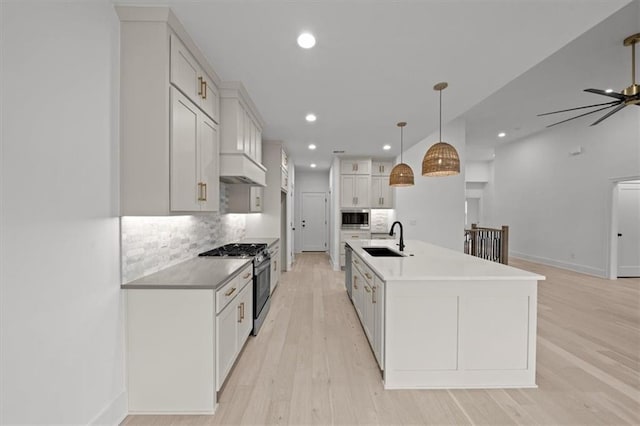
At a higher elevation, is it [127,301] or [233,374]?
[127,301]

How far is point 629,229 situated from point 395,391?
7155mm

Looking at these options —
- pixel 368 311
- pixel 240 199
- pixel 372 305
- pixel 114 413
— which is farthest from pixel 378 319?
pixel 240 199

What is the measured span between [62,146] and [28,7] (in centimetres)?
62

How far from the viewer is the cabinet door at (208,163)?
90.0 inches

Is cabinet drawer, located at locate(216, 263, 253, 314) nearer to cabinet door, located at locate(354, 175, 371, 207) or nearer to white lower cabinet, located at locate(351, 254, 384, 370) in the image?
white lower cabinet, located at locate(351, 254, 384, 370)

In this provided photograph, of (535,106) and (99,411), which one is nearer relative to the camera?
(99,411)

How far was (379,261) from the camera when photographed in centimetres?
252

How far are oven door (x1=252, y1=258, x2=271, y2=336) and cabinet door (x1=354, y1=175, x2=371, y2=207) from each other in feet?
12.2

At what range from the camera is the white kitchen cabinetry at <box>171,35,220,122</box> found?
1880 mm

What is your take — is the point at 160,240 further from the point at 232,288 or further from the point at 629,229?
the point at 629,229

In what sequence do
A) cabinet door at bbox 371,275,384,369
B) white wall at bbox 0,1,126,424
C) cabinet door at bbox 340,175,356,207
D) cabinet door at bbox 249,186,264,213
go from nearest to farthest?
white wall at bbox 0,1,126,424
cabinet door at bbox 371,275,384,369
cabinet door at bbox 249,186,264,213
cabinet door at bbox 340,175,356,207

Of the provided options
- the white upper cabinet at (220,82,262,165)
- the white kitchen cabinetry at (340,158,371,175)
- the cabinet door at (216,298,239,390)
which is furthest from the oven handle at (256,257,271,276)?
the white kitchen cabinetry at (340,158,371,175)

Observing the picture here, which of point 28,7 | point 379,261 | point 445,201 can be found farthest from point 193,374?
point 445,201

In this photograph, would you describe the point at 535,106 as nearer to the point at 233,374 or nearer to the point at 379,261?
the point at 379,261
